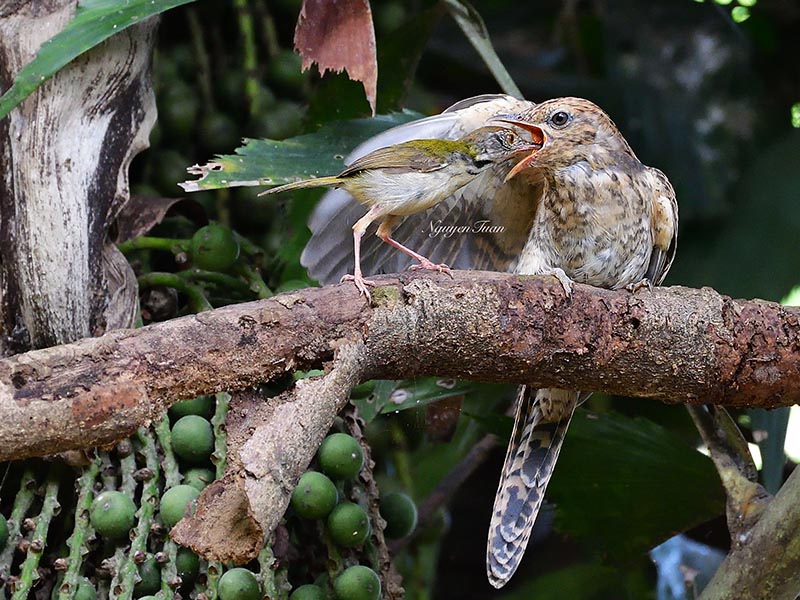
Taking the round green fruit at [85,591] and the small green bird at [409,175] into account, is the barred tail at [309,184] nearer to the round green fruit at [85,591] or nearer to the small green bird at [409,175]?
the small green bird at [409,175]

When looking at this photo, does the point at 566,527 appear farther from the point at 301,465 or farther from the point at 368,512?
the point at 301,465

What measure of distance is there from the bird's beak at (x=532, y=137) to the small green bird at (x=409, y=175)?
0.09 meters

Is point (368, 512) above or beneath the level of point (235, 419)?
beneath

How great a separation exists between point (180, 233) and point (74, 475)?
1.77 feet

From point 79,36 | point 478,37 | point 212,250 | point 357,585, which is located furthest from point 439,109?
point 357,585

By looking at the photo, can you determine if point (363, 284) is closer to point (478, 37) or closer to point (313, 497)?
point (313, 497)

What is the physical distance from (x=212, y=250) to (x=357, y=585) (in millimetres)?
Result: 552

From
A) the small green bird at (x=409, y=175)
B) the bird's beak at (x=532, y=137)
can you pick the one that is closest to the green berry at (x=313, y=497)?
the small green bird at (x=409, y=175)

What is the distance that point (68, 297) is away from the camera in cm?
142

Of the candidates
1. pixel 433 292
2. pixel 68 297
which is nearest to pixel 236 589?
pixel 433 292

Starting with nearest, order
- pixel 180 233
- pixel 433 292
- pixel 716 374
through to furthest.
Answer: pixel 433 292 → pixel 716 374 → pixel 180 233

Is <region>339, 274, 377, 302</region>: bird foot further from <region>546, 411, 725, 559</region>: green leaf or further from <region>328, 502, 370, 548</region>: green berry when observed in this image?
<region>546, 411, 725, 559</region>: green leaf

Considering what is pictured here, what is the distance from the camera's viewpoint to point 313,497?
47.9 inches

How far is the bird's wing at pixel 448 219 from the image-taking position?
5.48 feet
